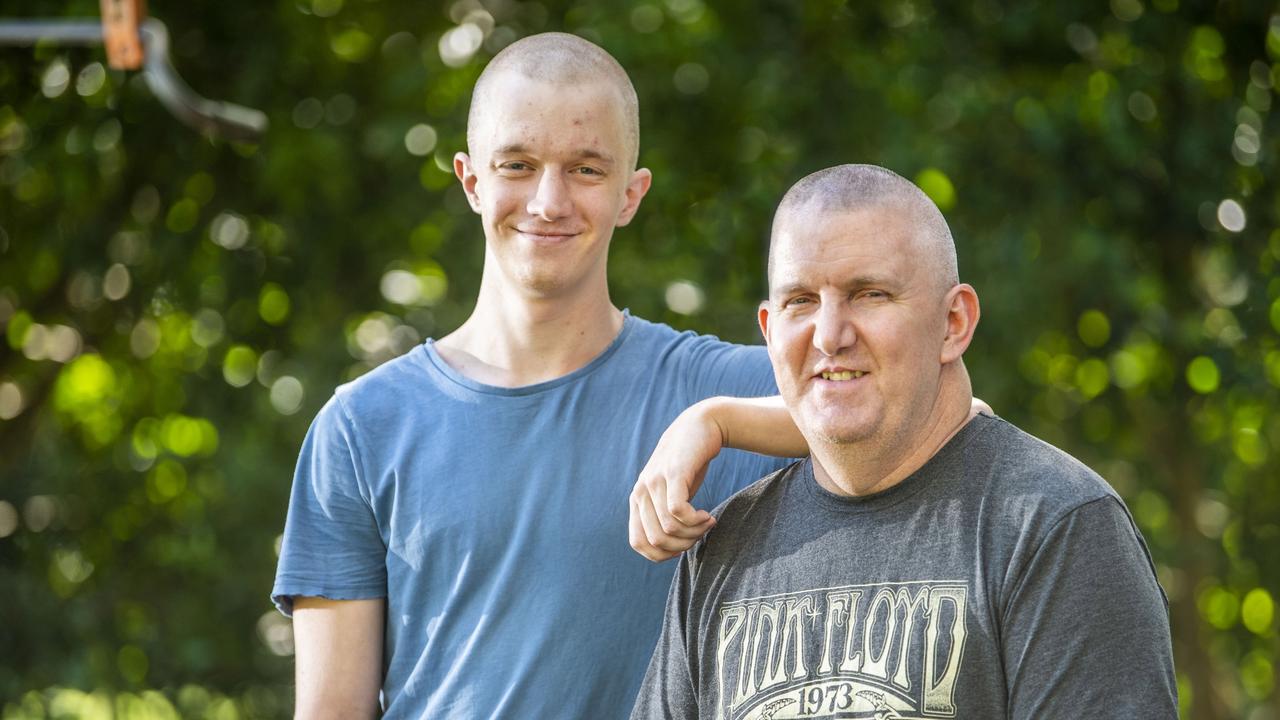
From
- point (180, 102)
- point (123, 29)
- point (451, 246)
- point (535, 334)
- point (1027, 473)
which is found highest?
point (123, 29)

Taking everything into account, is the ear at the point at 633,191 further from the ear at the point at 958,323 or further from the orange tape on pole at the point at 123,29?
the orange tape on pole at the point at 123,29

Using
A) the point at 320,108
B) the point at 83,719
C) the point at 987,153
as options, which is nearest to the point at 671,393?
the point at 987,153

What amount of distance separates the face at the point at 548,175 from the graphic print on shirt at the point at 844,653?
0.74 meters

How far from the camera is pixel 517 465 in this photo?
2.76 metres

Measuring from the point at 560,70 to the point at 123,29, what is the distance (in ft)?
11.2

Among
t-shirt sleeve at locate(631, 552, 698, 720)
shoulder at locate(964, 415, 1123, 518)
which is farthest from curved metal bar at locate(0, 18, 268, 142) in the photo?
shoulder at locate(964, 415, 1123, 518)

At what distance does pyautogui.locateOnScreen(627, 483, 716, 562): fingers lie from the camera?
91.0 inches

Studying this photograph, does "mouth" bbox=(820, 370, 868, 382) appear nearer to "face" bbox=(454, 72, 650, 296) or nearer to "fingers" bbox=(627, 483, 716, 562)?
"fingers" bbox=(627, 483, 716, 562)

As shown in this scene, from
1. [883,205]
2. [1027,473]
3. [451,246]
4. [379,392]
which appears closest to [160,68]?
[451,246]

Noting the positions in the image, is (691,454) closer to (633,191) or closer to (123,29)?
(633,191)

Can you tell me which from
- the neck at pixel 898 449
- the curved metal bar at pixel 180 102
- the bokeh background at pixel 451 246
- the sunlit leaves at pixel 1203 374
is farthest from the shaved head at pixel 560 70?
the sunlit leaves at pixel 1203 374

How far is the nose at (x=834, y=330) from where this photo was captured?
2156 millimetres

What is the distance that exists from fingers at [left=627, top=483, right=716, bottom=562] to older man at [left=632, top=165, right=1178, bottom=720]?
0.07 m

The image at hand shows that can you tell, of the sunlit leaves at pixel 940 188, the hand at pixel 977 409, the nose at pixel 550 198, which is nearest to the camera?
the hand at pixel 977 409
